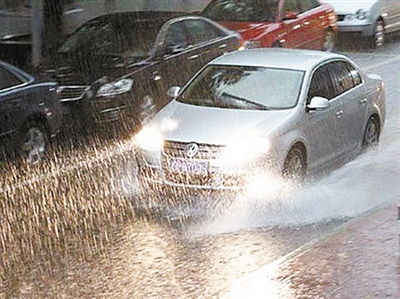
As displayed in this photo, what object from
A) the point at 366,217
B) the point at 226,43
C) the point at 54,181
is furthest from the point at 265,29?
the point at 366,217

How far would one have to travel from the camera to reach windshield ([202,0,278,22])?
1753cm

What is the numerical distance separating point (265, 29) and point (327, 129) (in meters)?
6.69

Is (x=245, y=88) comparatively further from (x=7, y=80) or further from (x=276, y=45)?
(x=276, y=45)

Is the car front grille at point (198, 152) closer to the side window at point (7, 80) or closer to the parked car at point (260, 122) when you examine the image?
the parked car at point (260, 122)

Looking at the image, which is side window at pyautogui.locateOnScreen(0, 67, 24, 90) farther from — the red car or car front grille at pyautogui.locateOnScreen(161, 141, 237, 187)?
the red car

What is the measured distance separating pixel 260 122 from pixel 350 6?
40.3ft

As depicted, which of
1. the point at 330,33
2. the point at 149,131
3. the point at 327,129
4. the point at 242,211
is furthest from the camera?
the point at 330,33

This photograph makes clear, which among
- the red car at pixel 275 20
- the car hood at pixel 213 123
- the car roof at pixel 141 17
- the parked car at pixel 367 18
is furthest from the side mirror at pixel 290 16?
the car hood at pixel 213 123

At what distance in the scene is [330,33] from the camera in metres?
19.4

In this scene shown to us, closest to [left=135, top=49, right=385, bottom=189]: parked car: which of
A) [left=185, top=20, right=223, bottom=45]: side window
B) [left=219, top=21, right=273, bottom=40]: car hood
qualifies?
[left=185, top=20, right=223, bottom=45]: side window

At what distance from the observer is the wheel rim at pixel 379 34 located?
2115cm

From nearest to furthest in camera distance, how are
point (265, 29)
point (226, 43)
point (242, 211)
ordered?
point (242, 211) → point (226, 43) → point (265, 29)

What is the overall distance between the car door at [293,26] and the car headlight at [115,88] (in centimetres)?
491

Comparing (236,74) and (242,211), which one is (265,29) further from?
(242,211)
